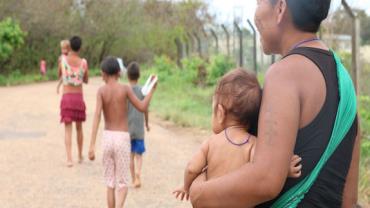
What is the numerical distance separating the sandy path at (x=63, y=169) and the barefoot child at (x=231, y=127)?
14.8ft

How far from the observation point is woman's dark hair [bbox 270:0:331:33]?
219 centimetres

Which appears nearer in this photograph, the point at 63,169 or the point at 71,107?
the point at 63,169

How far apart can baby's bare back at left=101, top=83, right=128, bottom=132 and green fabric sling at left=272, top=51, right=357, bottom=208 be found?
4.34m

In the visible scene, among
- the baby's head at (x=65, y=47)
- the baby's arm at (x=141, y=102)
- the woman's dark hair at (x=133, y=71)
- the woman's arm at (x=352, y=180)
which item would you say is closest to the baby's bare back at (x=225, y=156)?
the woman's arm at (x=352, y=180)

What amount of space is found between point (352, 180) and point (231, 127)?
47cm

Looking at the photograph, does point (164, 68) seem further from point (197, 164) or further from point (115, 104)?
point (197, 164)

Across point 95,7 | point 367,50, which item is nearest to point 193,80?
point 367,50

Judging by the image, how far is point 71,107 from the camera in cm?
913

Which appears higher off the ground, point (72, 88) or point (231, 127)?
point (231, 127)

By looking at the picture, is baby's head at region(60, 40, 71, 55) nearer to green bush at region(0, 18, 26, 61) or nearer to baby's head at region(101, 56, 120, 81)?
baby's head at region(101, 56, 120, 81)

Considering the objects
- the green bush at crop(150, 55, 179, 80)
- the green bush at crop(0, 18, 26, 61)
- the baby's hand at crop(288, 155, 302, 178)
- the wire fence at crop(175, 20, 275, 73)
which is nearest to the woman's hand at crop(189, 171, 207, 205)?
the baby's hand at crop(288, 155, 302, 178)

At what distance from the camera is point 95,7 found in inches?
1687

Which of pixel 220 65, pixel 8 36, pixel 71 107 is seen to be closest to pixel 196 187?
pixel 71 107

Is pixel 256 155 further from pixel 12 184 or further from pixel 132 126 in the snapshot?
pixel 12 184
